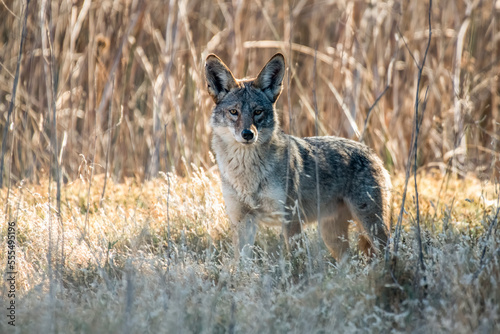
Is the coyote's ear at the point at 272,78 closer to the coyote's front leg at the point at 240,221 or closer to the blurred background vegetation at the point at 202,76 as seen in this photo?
the coyote's front leg at the point at 240,221

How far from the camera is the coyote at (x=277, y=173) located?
487 centimetres

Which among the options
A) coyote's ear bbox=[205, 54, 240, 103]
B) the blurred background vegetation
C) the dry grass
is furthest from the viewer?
the blurred background vegetation

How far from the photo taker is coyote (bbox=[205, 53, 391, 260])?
487cm

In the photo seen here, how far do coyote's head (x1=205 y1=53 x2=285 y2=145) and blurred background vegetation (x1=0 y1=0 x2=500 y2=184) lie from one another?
1202 millimetres

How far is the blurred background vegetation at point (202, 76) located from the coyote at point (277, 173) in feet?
4.09

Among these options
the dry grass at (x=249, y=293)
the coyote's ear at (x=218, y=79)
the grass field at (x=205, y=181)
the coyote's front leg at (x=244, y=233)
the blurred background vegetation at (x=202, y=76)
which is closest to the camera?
the dry grass at (x=249, y=293)

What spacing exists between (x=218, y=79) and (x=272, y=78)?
1.67 ft

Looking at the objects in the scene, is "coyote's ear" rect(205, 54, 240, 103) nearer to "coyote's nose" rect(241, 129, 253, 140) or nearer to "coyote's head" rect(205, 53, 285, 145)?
"coyote's head" rect(205, 53, 285, 145)

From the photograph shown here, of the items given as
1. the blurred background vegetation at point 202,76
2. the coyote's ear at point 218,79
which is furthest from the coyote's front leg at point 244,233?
the blurred background vegetation at point 202,76

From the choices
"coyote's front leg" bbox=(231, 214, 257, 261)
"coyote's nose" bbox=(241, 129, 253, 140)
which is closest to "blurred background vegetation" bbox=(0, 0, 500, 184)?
"coyote's nose" bbox=(241, 129, 253, 140)

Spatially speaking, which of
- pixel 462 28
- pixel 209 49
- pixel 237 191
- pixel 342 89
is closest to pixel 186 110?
pixel 209 49

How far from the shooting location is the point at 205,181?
586cm

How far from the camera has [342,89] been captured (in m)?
7.92

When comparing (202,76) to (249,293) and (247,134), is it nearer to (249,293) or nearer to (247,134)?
(247,134)
